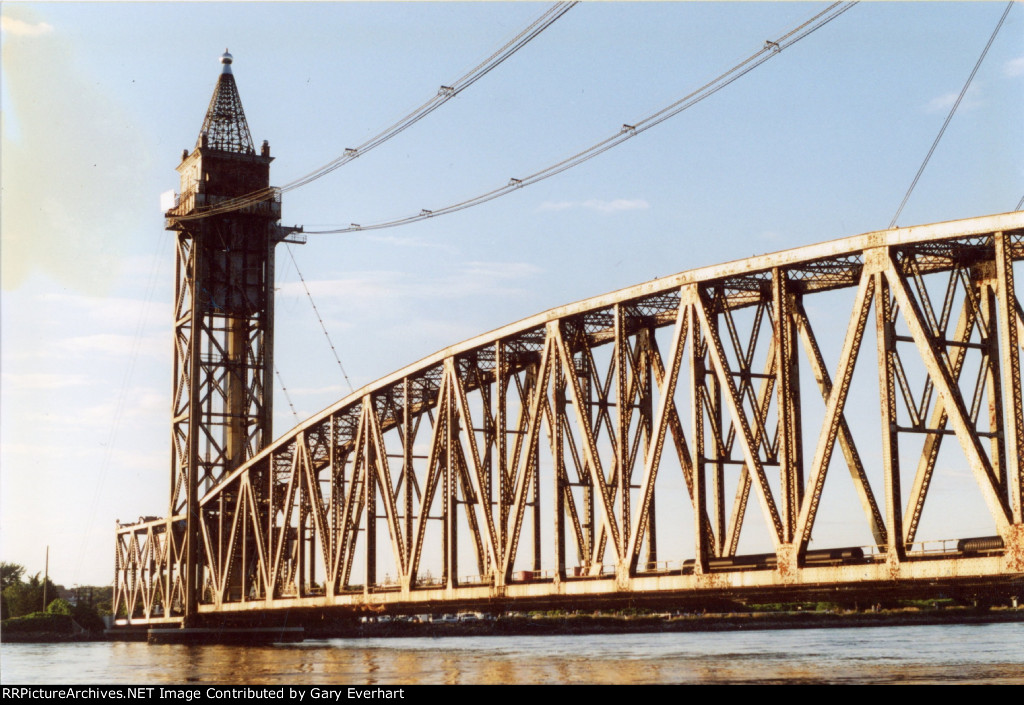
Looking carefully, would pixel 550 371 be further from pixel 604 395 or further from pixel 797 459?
pixel 797 459

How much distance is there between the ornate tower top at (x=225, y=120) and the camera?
9584cm

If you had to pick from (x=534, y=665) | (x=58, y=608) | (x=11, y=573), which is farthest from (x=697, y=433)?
(x=11, y=573)

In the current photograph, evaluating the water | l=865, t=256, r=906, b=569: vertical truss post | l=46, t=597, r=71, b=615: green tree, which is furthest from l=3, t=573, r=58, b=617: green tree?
l=865, t=256, r=906, b=569: vertical truss post

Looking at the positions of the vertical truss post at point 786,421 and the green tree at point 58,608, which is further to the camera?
the green tree at point 58,608

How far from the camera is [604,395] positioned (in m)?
54.3

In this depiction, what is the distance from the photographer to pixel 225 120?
96875 millimetres

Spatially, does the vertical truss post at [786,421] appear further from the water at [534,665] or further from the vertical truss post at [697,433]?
the water at [534,665]

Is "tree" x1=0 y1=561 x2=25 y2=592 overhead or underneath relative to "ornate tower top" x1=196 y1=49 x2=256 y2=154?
underneath

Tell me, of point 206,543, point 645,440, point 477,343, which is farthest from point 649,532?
point 206,543

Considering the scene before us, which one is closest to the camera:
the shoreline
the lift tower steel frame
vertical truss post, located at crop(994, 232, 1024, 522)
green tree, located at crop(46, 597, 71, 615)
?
vertical truss post, located at crop(994, 232, 1024, 522)

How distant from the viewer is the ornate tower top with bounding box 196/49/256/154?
314ft

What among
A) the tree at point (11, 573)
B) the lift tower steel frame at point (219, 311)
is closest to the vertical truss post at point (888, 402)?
the lift tower steel frame at point (219, 311)

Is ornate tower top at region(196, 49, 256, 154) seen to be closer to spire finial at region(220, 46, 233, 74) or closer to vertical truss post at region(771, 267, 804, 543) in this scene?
spire finial at region(220, 46, 233, 74)
